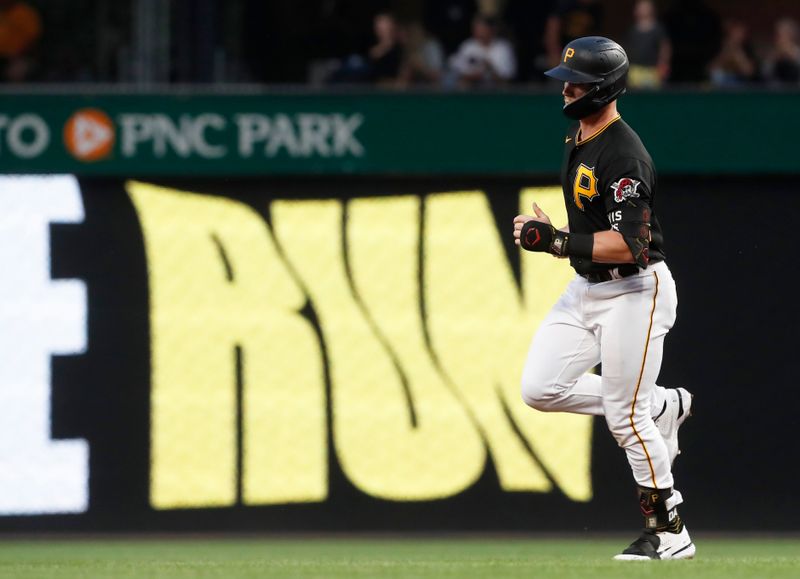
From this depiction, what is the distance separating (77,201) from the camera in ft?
25.6

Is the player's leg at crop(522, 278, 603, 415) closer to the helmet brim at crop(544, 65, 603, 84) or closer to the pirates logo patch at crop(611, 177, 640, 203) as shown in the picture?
the pirates logo patch at crop(611, 177, 640, 203)

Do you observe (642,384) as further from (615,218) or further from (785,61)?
(785,61)

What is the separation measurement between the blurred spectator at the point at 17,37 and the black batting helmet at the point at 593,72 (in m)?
6.58

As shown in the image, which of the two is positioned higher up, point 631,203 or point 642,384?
point 631,203

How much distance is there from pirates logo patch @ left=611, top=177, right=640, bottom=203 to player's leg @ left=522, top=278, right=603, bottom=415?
53 centimetres

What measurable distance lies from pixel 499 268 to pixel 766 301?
1361 millimetres

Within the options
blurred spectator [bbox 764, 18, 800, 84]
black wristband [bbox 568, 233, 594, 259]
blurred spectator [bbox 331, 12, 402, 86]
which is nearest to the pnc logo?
black wristband [bbox 568, 233, 594, 259]

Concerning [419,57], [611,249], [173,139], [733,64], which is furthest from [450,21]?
[611,249]

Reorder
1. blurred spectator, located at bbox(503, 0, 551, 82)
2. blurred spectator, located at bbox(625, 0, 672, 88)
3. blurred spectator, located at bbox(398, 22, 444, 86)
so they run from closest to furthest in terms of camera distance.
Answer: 1. blurred spectator, located at bbox(398, 22, 444, 86)
2. blurred spectator, located at bbox(625, 0, 672, 88)
3. blurred spectator, located at bbox(503, 0, 551, 82)

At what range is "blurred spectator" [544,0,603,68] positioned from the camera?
36.0ft

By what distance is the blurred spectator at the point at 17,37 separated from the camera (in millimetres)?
11609

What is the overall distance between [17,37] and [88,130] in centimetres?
452

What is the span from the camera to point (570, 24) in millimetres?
10984

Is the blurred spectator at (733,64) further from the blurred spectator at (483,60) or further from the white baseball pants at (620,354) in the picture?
the white baseball pants at (620,354)
